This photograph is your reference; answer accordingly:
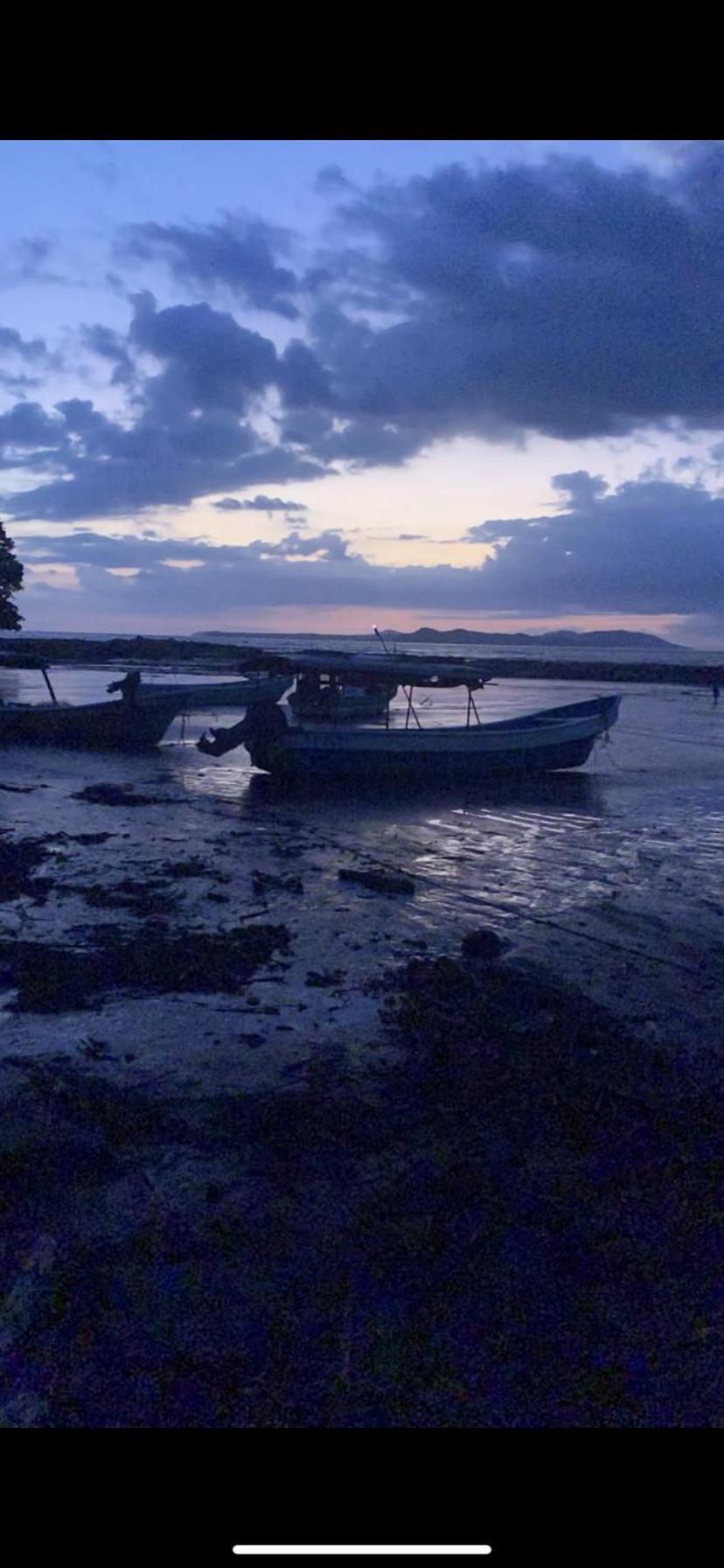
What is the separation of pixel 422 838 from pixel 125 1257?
11796mm

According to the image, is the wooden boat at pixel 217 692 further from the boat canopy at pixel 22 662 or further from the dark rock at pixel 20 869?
the dark rock at pixel 20 869

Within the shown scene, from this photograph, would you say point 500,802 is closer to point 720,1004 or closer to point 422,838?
point 422,838

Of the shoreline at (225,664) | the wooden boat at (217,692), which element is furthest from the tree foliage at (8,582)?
the shoreline at (225,664)

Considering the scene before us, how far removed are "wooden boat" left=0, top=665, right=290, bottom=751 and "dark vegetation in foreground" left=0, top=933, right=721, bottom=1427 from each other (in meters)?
21.0

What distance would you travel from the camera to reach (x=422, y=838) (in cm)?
1608

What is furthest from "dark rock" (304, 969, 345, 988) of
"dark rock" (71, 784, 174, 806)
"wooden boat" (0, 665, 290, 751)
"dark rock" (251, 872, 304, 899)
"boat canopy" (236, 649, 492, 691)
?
"wooden boat" (0, 665, 290, 751)

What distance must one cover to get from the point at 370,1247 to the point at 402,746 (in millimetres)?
16839

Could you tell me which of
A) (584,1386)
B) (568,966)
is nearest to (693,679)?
(568,966)

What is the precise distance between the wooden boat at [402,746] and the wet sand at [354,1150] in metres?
8.54

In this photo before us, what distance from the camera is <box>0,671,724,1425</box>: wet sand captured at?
3965 mm

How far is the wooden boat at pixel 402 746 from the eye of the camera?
20.9 meters

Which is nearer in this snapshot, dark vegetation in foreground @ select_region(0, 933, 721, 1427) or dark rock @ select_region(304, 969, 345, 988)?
dark vegetation in foreground @ select_region(0, 933, 721, 1427)

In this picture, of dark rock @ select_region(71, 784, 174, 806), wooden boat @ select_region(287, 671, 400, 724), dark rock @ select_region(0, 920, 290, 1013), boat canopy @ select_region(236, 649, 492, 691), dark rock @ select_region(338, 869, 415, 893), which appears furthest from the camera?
wooden boat @ select_region(287, 671, 400, 724)

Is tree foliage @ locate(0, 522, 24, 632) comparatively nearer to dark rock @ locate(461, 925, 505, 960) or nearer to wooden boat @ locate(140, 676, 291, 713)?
wooden boat @ locate(140, 676, 291, 713)
